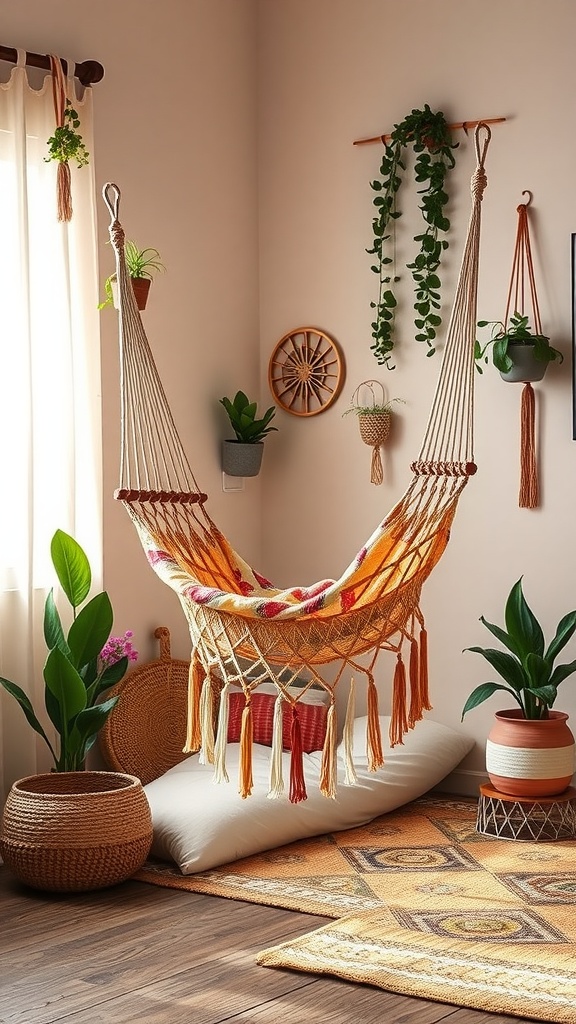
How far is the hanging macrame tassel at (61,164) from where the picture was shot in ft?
11.4

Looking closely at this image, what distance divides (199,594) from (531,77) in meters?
2.12

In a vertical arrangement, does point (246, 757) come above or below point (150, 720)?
above

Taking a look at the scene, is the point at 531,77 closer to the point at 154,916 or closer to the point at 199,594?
the point at 199,594

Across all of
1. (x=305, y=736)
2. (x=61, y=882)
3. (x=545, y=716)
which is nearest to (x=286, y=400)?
(x=305, y=736)

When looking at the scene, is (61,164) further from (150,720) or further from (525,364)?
(150,720)

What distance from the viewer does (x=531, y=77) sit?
3.91 meters

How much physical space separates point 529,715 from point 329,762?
1052 mm

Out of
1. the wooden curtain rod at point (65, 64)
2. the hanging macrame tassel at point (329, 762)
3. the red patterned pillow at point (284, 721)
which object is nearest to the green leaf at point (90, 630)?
the red patterned pillow at point (284, 721)

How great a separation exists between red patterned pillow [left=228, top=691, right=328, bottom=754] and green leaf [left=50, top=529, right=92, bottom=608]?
2.58 ft

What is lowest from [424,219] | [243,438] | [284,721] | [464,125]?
[284,721]

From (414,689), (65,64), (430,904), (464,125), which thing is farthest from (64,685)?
(464,125)

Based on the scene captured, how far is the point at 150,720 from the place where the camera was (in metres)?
3.93

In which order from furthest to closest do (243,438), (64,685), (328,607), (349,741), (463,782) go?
(243,438)
(463,782)
(64,685)
(349,741)
(328,607)

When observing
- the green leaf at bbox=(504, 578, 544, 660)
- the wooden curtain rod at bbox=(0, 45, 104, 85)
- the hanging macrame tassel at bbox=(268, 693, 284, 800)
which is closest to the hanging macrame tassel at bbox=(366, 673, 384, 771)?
the hanging macrame tassel at bbox=(268, 693, 284, 800)
